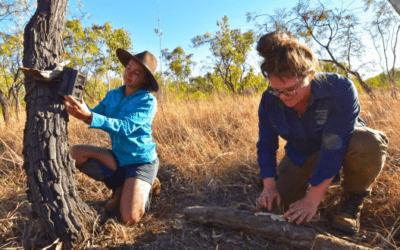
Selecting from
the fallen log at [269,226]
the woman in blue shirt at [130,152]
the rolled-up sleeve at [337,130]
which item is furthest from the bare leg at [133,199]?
the rolled-up sleeve at [337,130]

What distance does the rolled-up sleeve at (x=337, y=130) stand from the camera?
153 cm

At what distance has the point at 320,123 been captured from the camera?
164 centimetres

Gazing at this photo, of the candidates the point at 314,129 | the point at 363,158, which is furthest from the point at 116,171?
the point at 363,158

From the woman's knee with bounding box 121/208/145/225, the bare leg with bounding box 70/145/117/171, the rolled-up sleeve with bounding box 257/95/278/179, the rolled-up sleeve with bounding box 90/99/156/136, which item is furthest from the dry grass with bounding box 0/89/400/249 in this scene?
the rolled-up sleeve with bounding box 90/99/156/136

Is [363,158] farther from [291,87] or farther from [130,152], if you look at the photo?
[130,152]

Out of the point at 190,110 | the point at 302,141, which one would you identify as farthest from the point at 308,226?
the point at 190,110

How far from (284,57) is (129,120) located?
3.97ft

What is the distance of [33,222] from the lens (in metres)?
1.80

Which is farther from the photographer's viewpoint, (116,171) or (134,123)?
(116,171)

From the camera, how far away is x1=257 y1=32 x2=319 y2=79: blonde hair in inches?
54.4

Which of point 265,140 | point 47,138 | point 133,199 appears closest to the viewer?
point 47,138

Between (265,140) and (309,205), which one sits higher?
(265,140)

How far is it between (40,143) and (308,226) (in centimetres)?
177

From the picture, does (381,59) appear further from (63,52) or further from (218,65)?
(63,52)
